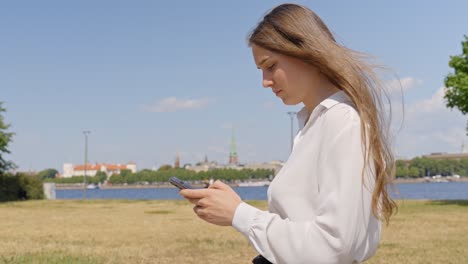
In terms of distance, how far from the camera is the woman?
6.18ft

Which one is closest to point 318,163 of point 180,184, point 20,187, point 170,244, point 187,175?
point 180,184

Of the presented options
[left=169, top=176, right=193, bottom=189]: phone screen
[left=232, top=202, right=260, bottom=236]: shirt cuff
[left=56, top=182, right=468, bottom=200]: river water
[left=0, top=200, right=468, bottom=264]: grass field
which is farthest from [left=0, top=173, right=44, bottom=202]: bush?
[left=232, top=202, right=260, bottom=236]: shirt cuff

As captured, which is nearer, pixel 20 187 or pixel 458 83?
pixel 458 83

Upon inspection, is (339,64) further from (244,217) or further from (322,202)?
(244,217)

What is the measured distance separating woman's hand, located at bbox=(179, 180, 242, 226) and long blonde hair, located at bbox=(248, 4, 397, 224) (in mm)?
474

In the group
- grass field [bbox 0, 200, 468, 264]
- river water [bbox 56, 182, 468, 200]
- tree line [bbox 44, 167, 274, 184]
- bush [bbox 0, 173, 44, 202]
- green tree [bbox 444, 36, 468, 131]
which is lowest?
river water [bbox 56, 182, 468, 200]

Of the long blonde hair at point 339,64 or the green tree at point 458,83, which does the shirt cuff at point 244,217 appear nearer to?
the long blonde hair at point 339,64

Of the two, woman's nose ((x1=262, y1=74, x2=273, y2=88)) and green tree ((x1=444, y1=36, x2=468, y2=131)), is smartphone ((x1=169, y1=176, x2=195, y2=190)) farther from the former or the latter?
green tree ((x1=444, y1=36, x2=468, y2=131))

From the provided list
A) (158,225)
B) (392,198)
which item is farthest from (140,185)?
(392,198)

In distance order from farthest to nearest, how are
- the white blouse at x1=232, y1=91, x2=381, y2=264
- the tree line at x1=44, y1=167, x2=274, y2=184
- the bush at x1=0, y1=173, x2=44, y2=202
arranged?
1. the tree line at x1=44, y1=167, x2=274, y2=184
2. the bush at x1=0, y1=173, x2=44, y2=202
3. the white blouse at x1=232, y1=91, x2=381, y2=264

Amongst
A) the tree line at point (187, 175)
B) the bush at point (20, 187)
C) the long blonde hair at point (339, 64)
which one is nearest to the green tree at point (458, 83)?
the long blonde hair at point (339, 64)

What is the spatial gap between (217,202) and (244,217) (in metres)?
0.11

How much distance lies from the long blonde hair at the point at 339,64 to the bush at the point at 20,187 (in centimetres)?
5073

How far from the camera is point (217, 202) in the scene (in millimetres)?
2047
